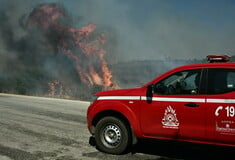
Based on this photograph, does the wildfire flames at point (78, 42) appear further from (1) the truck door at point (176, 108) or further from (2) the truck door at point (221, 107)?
(2) the truck door at point (221, 107)

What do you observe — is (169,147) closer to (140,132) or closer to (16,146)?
(140,132)

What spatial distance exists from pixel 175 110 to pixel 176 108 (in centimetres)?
4

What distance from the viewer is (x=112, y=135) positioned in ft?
20.9

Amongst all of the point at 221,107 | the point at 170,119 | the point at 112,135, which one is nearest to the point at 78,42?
the point at 112,135

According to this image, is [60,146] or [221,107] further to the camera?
[60,146]

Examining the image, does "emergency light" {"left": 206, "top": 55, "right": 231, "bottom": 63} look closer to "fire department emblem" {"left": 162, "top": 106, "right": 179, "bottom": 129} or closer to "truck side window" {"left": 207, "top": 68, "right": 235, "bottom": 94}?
"truck side window" {"left": 207, "top": 68, "right": 235, "bottom": 94}

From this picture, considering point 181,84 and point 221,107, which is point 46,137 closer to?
point 181,84

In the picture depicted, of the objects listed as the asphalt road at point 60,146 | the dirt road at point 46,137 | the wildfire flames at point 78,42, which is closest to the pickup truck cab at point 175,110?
the asphalt road at point 60,146

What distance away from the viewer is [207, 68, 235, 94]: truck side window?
536cm

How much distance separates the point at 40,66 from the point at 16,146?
892 inches

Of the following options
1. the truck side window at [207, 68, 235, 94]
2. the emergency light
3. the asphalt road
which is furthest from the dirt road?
the emergency light

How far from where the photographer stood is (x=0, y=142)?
702 centimetres

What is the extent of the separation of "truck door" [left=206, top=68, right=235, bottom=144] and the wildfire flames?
1821 centimetres

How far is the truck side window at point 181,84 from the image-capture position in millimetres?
5699
